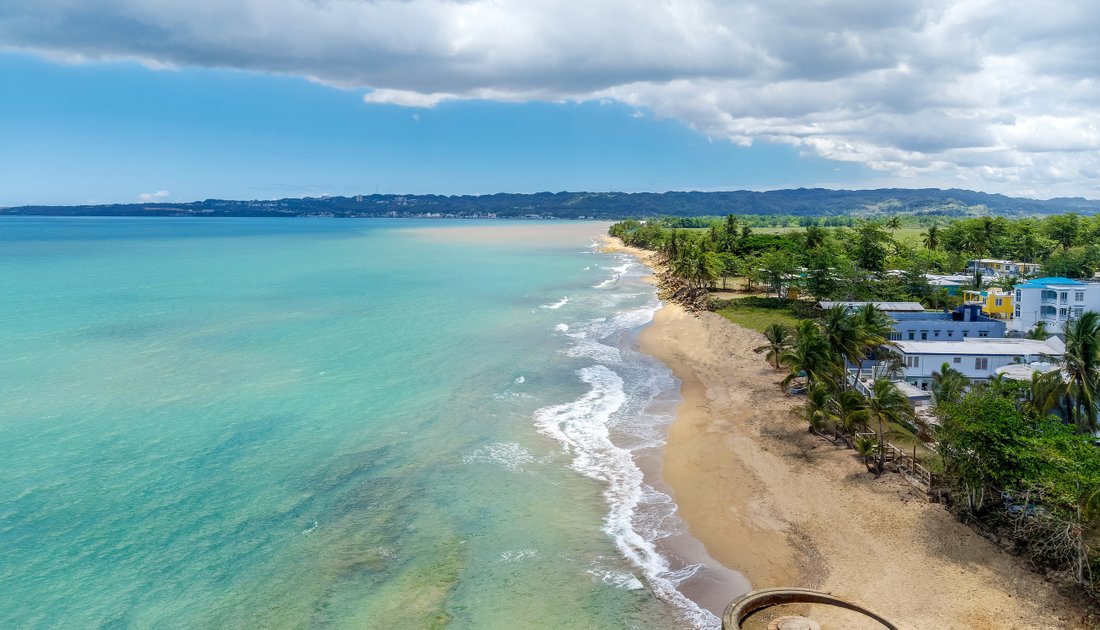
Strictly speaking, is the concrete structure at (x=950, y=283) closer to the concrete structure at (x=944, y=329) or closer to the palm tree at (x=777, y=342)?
the concrete structure at (x=944, y=329)

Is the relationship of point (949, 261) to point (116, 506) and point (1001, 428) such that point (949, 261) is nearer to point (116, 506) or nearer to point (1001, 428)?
point (1001, 428)

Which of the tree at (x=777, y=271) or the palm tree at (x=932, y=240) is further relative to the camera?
the palm tree at (x=932, y=240)

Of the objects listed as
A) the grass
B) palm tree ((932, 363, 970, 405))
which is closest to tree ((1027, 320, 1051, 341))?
palm tree ((932, 363, 970, 405))

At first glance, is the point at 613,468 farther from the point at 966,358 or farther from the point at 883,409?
the point at 966,358

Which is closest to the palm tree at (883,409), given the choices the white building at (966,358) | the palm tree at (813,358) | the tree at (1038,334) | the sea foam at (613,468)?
the palm tree at (813,358)

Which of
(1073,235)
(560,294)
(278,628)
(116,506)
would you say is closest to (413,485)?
(278,628)

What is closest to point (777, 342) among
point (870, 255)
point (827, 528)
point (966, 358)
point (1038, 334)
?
point (966, 358)
